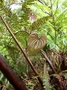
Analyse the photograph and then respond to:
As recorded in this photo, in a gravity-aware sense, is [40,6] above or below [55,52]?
above

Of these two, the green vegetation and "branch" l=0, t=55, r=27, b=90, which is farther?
the green vegetation

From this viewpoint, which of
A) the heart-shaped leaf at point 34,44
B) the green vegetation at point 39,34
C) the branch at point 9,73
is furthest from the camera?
the green vegetation at point 39,34

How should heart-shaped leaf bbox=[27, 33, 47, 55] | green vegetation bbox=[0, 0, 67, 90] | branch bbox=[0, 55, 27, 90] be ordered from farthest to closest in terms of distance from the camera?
green vegetation bbox=[0, 0, 67, 90] → heart-shaped leaf bbox=[27, 33, 47, 55] → branch bbox=[0, 55, 27, 90]

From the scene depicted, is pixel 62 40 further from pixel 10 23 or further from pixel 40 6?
Answer: pixel 10 23

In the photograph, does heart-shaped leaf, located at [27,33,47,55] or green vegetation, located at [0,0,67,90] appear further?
green vegetation, located at [0,0,67,90]

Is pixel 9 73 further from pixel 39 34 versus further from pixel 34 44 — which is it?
pixel 39 34

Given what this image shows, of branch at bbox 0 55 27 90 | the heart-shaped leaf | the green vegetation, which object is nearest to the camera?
branch at bbox 0 55 27 90

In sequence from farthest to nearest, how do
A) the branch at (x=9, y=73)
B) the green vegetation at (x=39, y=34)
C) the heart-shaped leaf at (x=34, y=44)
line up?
the green vegetation at (x=39, y=34)
the heart-shaped leaf at (x=34, y=44)
the branch at (x=9, y=73)

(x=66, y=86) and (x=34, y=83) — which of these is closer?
(x=66, y=86)

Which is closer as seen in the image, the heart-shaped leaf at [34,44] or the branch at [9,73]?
the branch at [9,73]

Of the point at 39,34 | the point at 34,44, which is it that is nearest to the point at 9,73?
the point at 34,44

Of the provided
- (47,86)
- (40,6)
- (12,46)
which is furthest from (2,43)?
(47,86)
